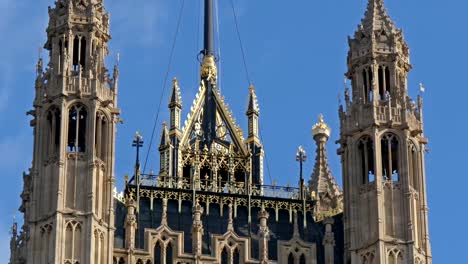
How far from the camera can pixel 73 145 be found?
71500 mm

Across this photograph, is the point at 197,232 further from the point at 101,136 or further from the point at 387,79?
the point at 387,79

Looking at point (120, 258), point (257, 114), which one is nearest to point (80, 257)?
point (120, 258)

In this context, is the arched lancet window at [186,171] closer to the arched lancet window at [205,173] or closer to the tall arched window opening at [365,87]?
the arched lancet window at [205,173]

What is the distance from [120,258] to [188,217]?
384 centimetres

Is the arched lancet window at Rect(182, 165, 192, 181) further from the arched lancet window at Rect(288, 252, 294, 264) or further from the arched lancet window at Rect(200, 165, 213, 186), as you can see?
the arched lancet window at Rect(288, 252, 294, 264)

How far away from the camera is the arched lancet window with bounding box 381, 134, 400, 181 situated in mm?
73188

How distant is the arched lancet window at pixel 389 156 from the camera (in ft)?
240

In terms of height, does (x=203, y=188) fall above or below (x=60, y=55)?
below

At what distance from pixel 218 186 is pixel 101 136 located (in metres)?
5.79

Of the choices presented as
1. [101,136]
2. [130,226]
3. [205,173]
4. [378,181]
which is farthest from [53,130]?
[378,181]

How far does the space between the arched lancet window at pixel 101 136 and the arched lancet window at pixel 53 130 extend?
1.41 m

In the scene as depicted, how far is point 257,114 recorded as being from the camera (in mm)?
81938

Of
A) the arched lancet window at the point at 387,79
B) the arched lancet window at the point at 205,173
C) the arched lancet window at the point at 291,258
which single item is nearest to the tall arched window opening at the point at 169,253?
the arched lancet window at the point at 291,258

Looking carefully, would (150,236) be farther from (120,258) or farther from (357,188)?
(357,188)
